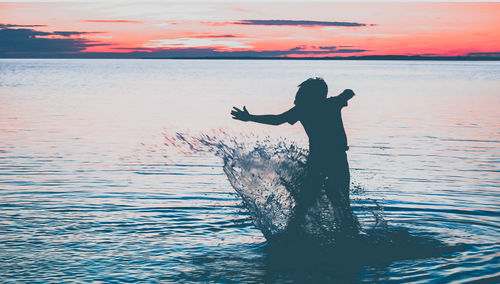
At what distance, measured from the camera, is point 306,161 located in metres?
10.1

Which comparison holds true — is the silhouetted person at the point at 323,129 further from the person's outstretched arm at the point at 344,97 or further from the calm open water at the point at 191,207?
the calm open water at the point at 191,207

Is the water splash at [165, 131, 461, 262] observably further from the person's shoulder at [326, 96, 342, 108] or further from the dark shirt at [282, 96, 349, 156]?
the person's shoulder at [326, 96, 342, 108]

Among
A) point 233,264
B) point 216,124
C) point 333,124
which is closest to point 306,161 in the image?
point 333,124

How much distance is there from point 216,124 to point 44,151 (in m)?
11.7

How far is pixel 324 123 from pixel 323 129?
10 cm

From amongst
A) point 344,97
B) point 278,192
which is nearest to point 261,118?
point 344,97

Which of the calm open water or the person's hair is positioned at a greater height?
the person's hair

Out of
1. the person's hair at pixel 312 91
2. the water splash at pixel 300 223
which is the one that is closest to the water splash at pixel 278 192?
the water splash at pixel 300 223

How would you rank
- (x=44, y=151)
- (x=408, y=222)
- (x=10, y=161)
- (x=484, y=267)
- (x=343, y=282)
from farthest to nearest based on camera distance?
(x=44, y=151), (x=10, y=161), (x=408, y=222), (x=484, y=267), (x=343, y=282)

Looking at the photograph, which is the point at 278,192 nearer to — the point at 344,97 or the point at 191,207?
the point at 344,97

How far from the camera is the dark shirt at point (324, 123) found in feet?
30.5

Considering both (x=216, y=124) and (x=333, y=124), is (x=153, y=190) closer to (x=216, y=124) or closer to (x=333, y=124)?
(x=333, y=124)

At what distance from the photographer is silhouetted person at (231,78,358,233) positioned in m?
9.29

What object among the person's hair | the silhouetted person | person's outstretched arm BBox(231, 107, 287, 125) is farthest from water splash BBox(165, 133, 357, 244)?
the person's hair
